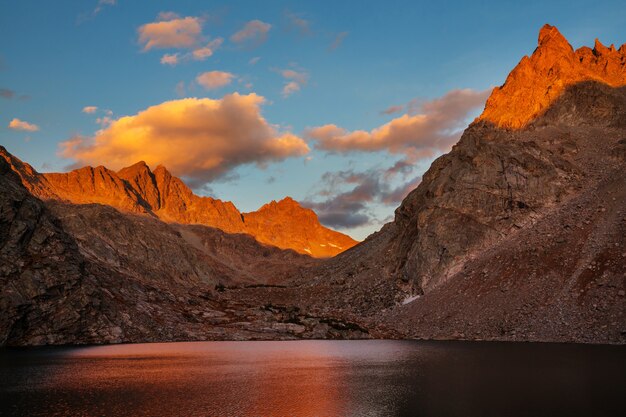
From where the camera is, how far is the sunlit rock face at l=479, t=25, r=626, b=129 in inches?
6088

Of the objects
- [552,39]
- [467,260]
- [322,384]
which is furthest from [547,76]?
[322,384]

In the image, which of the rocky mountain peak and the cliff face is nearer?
the cliff face

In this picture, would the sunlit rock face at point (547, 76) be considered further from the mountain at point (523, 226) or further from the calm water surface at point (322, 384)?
the calm water surface at point (322, 384)

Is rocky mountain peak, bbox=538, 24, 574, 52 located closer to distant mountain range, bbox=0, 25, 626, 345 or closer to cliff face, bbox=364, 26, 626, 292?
distant mountain range, bbox=0, 25, 626, 345

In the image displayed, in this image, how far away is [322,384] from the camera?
40.7 m

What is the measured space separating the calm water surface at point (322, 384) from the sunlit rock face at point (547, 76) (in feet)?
356

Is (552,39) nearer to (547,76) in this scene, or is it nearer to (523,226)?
(547,76)

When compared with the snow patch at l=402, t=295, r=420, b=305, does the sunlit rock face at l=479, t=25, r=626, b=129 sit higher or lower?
higher

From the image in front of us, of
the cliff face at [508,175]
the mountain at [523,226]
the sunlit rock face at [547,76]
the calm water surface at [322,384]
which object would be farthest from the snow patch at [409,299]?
the sunlit rock face at [547,76]

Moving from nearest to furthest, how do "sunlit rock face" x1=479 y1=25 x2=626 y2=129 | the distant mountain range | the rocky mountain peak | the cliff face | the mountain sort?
the distant mountain range → the mountain → the cliff face → "sunlit rock face" x1=479 y1=25 x2=626 y2=129 → the rocky mountain peak

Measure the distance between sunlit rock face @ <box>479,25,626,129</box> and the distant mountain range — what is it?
593mm

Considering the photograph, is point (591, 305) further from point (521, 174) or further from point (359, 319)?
point (521, 174)

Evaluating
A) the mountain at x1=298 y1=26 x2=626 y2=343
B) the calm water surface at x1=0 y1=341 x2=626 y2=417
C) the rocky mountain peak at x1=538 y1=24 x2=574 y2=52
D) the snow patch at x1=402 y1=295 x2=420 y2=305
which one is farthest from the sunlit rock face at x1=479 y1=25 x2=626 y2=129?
the calm water surface at x1=0 y1=341 x2=626 y2=417

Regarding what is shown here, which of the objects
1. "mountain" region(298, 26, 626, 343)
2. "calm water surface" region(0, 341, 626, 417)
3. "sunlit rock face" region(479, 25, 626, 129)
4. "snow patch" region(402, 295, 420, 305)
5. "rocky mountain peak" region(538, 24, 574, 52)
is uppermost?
"rocky mountain peak" region(538, 24, 574, 52)
